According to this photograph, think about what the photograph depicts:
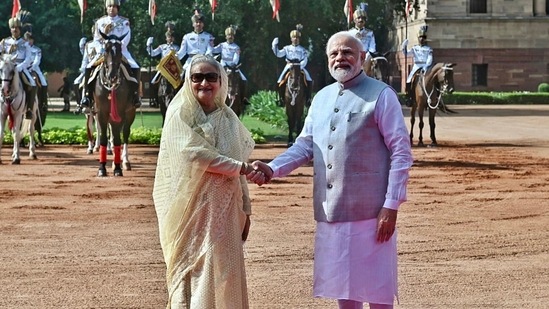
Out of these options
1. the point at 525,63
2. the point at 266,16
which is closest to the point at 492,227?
the point at 266,16

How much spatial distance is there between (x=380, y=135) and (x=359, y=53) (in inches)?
17.7

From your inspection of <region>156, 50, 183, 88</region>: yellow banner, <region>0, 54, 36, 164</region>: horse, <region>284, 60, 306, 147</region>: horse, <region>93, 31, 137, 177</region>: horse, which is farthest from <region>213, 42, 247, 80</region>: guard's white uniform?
<region>156, 50, 183, 88</region>: yellow banner

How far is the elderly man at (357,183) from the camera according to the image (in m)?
6.92

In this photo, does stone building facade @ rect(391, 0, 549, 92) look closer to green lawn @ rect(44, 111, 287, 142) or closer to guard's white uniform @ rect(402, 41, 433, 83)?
green lawn @ rect(44, 111, 287, 142)

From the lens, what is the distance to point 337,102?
280 inches

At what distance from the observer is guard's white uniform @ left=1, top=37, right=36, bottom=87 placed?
23.9 meters

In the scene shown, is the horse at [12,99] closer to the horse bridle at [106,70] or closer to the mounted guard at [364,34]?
the horse bridle at [106,70]

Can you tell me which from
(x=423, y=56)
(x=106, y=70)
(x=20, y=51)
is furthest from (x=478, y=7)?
(x=106, y=70)

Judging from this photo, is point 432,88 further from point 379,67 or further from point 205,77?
point 205,77

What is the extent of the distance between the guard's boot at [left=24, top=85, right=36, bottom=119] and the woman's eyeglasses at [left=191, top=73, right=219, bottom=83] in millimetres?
17198

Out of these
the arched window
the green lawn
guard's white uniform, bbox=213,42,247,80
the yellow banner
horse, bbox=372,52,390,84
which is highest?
the arched window

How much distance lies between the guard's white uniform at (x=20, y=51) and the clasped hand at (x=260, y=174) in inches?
672

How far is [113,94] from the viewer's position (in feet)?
64.7

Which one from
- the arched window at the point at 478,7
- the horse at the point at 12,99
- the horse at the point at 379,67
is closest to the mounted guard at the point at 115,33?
the horse at the point at 12,99
